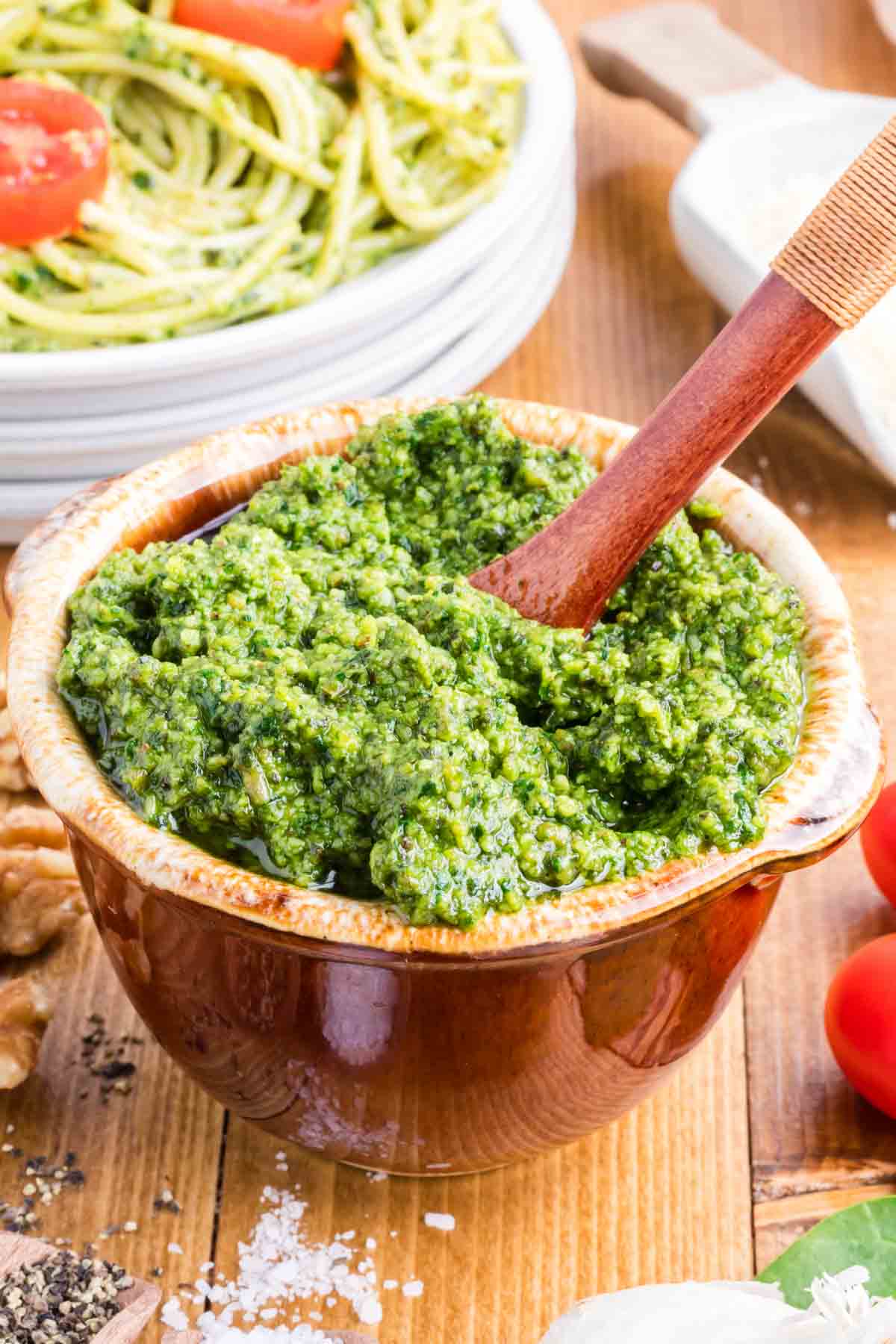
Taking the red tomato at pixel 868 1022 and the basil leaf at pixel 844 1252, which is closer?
the basil leaf at pixel 844 1252

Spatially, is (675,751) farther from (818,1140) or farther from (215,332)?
(215,332)

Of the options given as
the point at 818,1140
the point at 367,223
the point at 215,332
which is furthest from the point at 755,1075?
the point at 367,223

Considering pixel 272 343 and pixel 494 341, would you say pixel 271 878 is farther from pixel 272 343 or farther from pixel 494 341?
pixel 494 341

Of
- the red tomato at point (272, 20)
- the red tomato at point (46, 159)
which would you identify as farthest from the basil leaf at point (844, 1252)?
the red tomato at point (272, 20)

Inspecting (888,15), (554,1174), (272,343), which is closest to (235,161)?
(272,343)

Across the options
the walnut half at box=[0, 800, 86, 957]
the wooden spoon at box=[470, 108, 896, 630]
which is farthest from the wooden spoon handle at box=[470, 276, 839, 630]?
the walnut half at box=[0, 800, 86, 957]

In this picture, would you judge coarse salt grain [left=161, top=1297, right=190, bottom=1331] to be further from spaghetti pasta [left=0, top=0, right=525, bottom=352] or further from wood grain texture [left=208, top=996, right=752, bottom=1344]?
spaghetti pasta [left=0, top=0, right=525, bottom=352]

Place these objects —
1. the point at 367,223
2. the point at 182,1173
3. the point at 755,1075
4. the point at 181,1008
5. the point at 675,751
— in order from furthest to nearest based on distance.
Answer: the point at 367,223, the point at 755,1075, the point at 182,1173, the point at 181,1008, the point at 675,751

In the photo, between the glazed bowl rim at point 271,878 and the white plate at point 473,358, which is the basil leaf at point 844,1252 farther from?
the white plate at point 473,358
